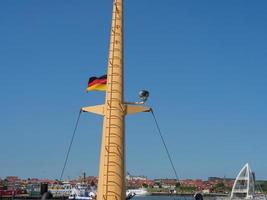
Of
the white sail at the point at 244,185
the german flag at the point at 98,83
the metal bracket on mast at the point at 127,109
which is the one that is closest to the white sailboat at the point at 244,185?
the white sail at the point at 244,185

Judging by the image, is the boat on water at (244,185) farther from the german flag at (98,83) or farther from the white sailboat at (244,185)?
the german flag at (98,83)

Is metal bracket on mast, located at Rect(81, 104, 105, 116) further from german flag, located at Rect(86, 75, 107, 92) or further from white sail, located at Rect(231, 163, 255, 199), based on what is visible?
white sail, located at Rect(231, 163, 255, 199)

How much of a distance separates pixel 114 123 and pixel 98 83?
415 cm

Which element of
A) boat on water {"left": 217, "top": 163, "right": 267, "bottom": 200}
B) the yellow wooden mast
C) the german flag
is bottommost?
the yellow wooden mast

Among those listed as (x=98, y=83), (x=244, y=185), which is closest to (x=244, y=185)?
(x=244, y=185)

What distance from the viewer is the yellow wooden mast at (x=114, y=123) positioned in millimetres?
15343

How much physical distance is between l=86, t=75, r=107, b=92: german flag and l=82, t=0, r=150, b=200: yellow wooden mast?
10.0ft

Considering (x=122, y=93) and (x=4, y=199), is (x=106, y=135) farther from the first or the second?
(x=4, y=199)

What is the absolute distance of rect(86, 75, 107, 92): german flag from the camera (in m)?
19.5

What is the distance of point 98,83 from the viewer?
19.6m

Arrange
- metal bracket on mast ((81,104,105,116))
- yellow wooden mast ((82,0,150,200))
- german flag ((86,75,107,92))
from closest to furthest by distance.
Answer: yellow wooden mast ((82,0,150,200)) < metal bracket on mast ((81,104,105,116)) < german flag ((86,75,107,92))

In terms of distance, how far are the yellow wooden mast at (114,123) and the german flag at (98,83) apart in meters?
3.06

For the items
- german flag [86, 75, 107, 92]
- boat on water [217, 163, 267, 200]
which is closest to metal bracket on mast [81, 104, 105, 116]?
german flag [86, 75, 107, 92]

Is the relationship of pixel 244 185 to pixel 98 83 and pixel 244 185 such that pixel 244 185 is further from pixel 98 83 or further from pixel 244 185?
pixel 98 83
